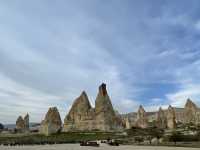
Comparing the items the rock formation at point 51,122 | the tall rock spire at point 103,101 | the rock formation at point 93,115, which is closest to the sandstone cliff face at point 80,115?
the rock formation at point 93,115

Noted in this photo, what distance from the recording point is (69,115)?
182 meters

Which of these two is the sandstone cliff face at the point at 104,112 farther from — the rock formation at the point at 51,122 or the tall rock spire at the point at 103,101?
the rock formation at the point at 51,122

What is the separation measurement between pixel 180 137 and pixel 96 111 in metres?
106

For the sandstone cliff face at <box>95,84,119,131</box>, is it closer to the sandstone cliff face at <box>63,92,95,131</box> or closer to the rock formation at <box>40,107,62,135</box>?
the sandstone cliff face at <box>63,92,95,131</box>

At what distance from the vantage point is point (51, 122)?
542 ft

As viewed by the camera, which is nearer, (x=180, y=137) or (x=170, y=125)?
(x=180, y=137)

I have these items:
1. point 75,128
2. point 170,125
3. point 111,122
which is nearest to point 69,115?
point 75,128

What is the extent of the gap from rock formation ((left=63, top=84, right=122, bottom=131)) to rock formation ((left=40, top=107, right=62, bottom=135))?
10601mm

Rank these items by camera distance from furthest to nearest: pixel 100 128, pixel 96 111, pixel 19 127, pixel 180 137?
1. pixel 19 127
2. pixel 96 111
3. pixel 100 128
4. pixel 180 137

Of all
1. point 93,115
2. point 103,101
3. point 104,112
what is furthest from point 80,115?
point 104,112

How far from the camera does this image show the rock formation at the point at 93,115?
156 m

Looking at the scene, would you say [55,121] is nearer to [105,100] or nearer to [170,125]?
[105,100]

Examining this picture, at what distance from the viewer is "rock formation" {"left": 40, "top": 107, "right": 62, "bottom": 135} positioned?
162 m

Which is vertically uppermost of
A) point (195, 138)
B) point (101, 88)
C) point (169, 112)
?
point (101, 88)
